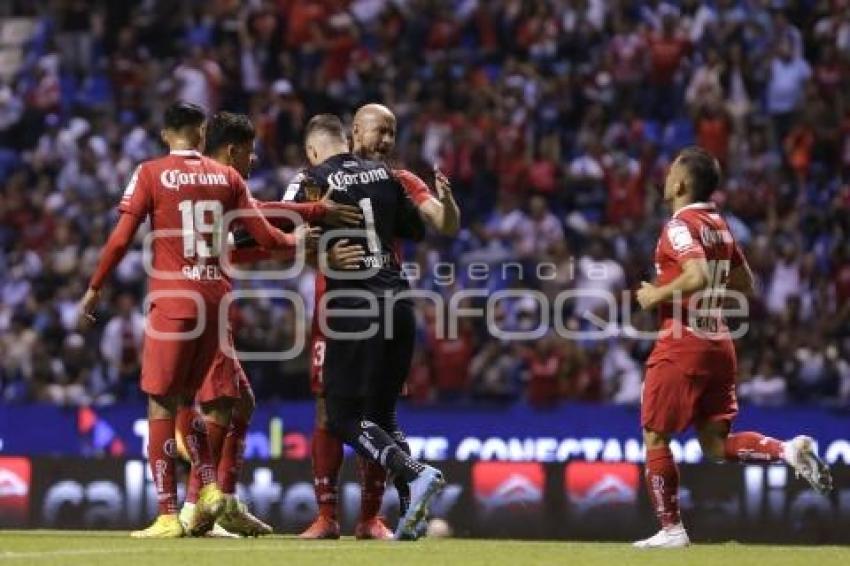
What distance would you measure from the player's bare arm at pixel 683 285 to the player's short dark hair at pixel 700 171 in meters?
0.53

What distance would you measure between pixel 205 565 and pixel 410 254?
12.1 metres

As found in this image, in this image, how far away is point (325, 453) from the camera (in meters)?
12.3

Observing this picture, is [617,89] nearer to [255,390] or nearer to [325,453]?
[255,390]

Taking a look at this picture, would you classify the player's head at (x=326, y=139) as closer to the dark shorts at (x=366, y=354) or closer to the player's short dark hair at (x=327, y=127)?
the player's short dark hair at (x=327, y=127)

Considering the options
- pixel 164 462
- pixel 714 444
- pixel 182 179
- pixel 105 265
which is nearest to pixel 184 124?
pixel 182 179

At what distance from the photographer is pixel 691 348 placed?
11.5 m

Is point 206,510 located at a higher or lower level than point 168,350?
lower

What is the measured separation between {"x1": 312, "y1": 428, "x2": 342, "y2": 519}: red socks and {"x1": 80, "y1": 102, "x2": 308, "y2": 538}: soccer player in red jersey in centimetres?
74

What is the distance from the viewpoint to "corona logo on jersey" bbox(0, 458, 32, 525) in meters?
15.8

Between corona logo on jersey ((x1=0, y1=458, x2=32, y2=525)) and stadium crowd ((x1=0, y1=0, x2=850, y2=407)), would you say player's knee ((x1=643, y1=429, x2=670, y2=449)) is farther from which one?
A: stadium crowd ((x1=0, y1=0, x2=850, y2=407))

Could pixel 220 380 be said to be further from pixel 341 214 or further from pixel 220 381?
pixel 341 214

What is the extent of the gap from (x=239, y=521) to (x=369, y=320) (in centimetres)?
153

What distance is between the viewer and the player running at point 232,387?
11.8 m

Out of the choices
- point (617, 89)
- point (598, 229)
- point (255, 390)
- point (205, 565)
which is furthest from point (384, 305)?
point (617, 89)
